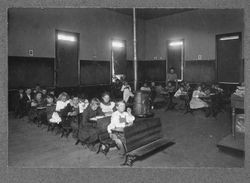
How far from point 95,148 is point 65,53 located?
7.73 ft

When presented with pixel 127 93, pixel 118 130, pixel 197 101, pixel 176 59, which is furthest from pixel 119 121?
pixel 176 59

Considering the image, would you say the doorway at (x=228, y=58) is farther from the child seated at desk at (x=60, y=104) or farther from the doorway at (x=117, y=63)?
the child seated at desk at (x=60, y=104)

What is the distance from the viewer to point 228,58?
4.71 m

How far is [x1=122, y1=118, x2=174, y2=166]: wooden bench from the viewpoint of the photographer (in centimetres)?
345

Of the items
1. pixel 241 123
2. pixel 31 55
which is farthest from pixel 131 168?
pixel 31 55

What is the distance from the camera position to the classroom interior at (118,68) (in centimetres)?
353

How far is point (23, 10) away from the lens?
140 inches

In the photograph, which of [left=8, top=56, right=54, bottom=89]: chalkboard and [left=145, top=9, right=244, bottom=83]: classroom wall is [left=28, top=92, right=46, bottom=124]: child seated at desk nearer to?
[left=8, top=56, right=54, bottom=89]: chalkboard

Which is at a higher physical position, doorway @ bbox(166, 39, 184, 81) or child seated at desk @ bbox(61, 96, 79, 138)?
doorway @ bbox(166, 39, 184, 81)

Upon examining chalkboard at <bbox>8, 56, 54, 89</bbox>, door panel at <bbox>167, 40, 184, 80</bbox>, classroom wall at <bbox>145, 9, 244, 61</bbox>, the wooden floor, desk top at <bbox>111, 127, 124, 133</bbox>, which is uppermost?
classroom wall at <bbox>145, 9, 244, 61</bbox>

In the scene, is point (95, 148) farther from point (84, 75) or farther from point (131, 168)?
point (84, 75)

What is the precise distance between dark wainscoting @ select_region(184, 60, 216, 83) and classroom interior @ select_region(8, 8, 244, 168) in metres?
0.03

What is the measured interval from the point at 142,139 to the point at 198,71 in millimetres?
3689

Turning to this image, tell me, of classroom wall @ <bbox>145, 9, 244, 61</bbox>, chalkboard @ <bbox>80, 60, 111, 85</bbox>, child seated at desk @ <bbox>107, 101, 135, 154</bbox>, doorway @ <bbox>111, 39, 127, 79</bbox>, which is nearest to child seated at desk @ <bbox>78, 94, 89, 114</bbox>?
chalkboard @ <bbox>80, 60, 111, 85</bbox>
